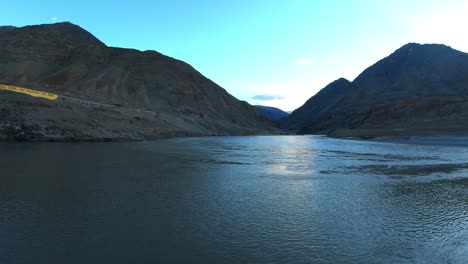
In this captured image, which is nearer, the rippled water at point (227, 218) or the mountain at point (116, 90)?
the rippled water at point (227, 218)

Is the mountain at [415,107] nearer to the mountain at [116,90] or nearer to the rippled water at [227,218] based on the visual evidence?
the mountain at [116,90]

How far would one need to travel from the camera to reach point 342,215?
1226 cm

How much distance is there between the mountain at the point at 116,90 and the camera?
201ft

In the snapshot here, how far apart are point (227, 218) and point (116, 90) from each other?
10783 centimetres

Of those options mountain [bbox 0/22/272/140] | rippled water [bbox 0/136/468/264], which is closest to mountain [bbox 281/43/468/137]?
mountain [bbox 0/22/272/140]

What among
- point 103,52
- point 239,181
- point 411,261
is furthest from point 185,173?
point 103,52

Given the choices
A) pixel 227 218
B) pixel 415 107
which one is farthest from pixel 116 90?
pixel 227 218

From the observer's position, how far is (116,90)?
4407 inches

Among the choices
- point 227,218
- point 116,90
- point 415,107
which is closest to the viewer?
point 227,218

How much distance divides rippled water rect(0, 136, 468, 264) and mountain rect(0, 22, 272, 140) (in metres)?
42.6

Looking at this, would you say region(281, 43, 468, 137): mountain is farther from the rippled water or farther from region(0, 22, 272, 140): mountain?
the rippled water

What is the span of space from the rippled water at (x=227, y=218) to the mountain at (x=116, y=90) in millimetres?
42589

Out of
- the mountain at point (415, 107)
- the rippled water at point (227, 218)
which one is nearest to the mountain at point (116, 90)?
the mountain at point (415, 107)

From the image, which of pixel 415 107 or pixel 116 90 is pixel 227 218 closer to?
pixel 116 90
